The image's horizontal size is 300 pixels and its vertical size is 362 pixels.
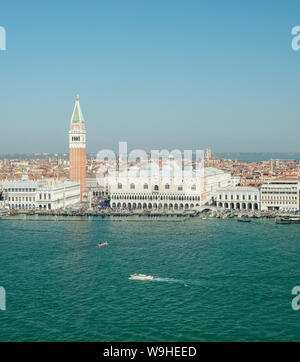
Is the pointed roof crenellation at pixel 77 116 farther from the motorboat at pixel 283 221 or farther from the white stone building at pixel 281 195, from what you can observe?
the motorboat at pixel 283 221

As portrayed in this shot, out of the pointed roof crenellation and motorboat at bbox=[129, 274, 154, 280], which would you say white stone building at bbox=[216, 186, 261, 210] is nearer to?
the pointed roof crenellation

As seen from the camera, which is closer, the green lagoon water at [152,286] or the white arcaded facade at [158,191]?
the green lagoon water at [152,286]

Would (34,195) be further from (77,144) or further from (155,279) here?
(155,279)

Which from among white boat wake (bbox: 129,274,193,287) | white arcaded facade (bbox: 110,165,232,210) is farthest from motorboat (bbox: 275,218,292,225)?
white boat wake (bbox: 129,274,193,287)

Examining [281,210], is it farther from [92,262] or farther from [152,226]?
[92,262]

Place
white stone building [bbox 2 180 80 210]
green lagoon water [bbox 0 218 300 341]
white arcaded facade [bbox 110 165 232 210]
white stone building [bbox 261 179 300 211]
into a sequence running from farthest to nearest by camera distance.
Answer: white stone building [bbox 2 180 80 210], white arcaded facade [bbox 110 165 232 210], white stone building [bbox 261 179 300 211], green lagoon water [bbox 0 218 300 341]

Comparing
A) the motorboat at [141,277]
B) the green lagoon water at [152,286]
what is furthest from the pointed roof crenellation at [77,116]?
the motorboat at [141,277]

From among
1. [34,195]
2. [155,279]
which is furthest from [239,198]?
Result: [155,279]
